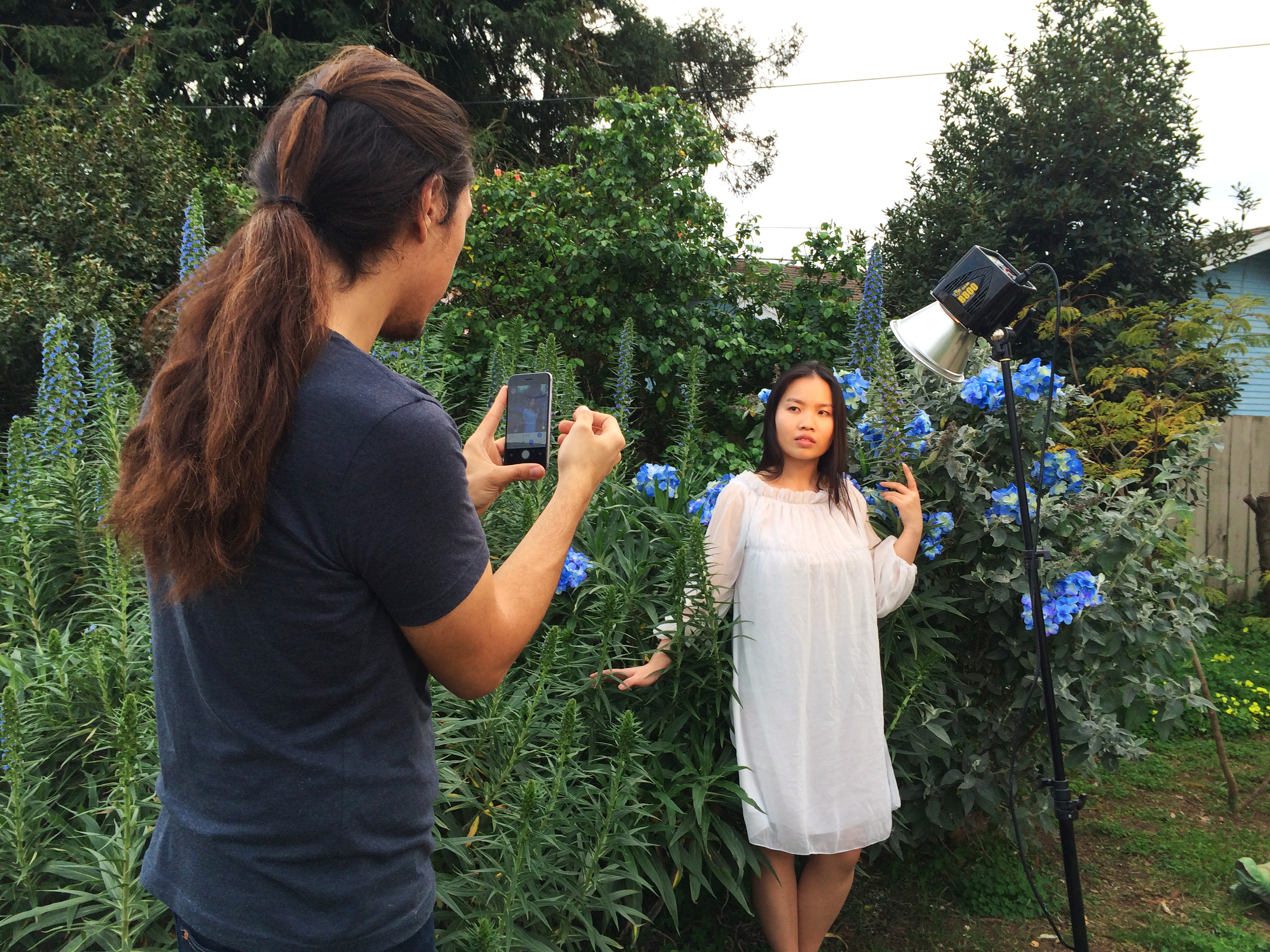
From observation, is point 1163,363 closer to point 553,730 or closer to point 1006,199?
point 1006,199

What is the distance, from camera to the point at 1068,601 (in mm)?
2742

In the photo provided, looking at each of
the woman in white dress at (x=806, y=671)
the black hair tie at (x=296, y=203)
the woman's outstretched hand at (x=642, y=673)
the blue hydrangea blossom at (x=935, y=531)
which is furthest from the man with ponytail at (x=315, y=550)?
the blue hydrangea blossom at (x=935, y=531)

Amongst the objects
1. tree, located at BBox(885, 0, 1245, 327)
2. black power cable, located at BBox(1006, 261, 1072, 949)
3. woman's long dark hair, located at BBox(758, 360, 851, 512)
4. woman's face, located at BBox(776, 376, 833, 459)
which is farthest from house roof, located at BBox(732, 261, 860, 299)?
woman's face, located at BBox(776, 376, 833, 459)

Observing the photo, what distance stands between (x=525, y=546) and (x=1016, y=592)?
2299 mm

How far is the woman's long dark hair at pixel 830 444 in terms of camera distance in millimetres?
2781

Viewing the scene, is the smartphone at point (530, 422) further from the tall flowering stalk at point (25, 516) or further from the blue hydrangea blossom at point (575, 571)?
the tall flowering stalk at point (25, 516)

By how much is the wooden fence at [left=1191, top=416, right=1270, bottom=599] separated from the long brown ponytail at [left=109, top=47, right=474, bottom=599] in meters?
8.59

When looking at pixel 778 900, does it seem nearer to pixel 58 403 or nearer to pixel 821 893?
pixel 821 893

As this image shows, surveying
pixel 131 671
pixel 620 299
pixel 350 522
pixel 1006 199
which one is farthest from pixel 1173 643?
pixel 1006 199

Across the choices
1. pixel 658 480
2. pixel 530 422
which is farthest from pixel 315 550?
pixel 658 480

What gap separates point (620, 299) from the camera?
5.85m

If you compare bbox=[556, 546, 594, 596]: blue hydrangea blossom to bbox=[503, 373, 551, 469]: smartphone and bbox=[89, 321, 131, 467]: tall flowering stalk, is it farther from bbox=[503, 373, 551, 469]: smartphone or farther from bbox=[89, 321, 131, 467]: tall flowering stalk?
bbox=[89, 321, 131, 467]: tall flowering stalk

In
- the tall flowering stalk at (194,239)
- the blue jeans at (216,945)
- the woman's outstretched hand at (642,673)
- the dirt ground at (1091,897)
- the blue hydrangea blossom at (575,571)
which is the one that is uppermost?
the tall flowering stalk at (194,239)

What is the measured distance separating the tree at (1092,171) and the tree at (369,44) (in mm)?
7045
